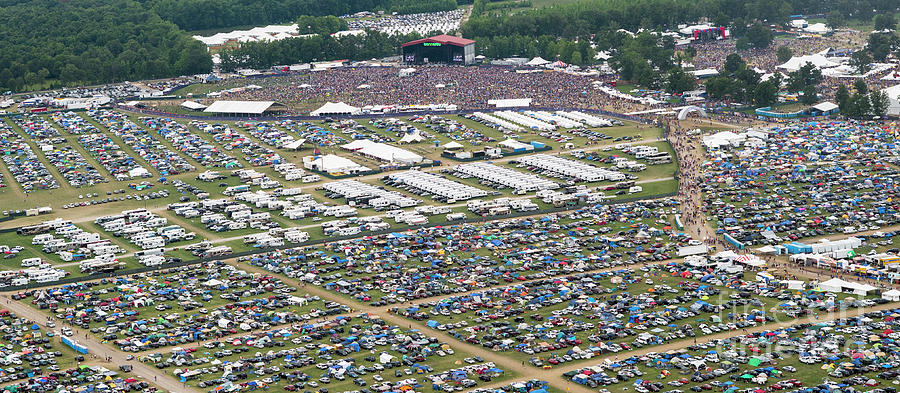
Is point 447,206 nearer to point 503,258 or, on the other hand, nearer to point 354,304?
point 503,258

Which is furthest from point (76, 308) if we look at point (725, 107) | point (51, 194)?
point (725, 107)

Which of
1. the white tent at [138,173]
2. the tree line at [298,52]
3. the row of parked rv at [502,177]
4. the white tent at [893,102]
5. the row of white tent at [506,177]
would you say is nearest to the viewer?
the row of parked rv at [502,177]

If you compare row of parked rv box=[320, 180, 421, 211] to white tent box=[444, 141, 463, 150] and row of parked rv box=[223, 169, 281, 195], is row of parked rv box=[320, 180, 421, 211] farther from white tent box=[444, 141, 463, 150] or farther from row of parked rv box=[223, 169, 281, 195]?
white tent box=[444, 141, 463, 150]

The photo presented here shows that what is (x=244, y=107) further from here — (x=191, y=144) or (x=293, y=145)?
(x=293, y=145)

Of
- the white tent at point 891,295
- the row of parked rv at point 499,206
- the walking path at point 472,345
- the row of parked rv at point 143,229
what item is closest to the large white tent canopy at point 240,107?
the row of parked rv at point 143,229

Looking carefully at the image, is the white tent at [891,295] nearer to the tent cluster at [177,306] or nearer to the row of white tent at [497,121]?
the tent cluster at [177,306]

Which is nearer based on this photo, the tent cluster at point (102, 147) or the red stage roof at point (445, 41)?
the tent cluster at point (102, 147)

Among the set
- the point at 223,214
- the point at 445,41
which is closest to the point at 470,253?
the point at 223,214
